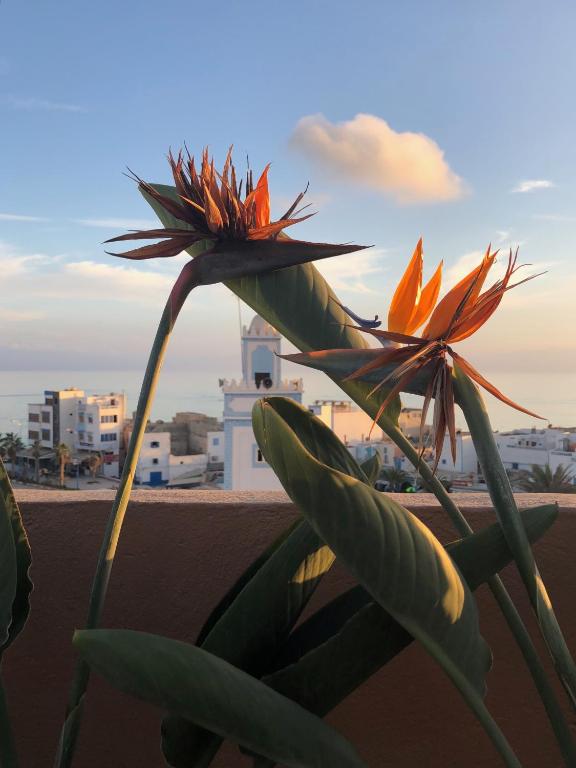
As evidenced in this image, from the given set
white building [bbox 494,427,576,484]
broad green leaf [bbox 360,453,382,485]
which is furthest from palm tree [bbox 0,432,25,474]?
broad green leaf [bbox 360,453,382,485]

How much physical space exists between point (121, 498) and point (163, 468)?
23722 mm

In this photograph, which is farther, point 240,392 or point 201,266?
point 240,392

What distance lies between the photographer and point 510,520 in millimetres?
593

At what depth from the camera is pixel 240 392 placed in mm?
14625

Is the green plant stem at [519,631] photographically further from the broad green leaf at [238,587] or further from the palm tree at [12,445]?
the palm tree at [12,445]

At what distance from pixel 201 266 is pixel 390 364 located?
0.20m

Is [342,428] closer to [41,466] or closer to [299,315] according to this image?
[41,466]

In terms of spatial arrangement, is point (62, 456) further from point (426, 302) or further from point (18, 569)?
point (426, 302)

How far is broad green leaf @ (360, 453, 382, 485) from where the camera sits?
2.64ft

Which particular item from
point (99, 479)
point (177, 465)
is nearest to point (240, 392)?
point (177, 465)

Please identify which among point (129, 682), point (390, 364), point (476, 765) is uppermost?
point (390, 364)

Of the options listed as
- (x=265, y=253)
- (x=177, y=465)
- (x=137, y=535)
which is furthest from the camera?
(x=177, y=465)

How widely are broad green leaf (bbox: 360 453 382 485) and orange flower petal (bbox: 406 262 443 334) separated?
0.23 m

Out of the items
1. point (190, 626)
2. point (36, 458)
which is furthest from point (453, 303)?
point (36, 458)
